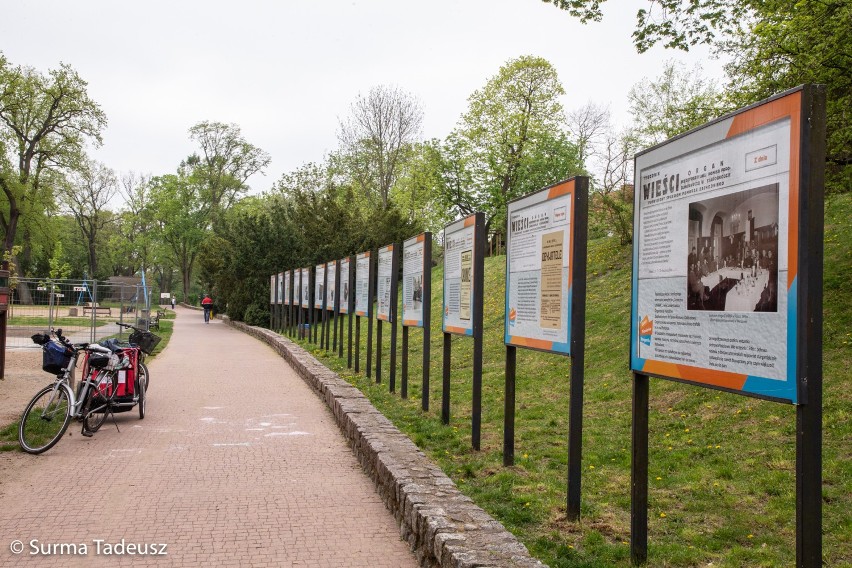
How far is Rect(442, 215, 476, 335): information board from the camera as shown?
24.5 feet

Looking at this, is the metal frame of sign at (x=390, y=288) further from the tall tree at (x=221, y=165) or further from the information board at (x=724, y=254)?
the tall tree at (x=221, y=165)

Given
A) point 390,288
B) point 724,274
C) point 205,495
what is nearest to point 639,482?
point 724,274

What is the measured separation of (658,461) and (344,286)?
9.79m

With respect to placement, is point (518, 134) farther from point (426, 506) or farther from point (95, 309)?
point (426, 506)

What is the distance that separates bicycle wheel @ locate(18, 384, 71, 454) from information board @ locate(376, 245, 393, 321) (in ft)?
15.4

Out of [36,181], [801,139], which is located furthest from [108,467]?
[36,181]

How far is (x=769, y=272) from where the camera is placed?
2979 mm

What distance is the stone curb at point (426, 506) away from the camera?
3668 mm

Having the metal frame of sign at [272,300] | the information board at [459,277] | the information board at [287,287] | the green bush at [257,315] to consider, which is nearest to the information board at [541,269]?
the information board at [459,277]

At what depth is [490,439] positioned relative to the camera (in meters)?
7.46

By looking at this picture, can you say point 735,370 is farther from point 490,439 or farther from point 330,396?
point 330,396

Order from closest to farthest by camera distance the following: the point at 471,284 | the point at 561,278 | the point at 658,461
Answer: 1. the point at 561,278
2. the point at 658,461
3. the point at 471,284

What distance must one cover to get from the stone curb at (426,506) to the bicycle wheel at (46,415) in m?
2.84

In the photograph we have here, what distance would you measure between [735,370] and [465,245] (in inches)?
183
